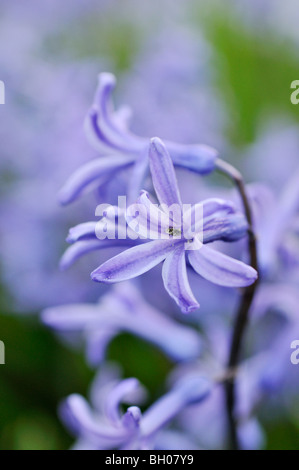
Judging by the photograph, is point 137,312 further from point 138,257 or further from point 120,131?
point 138,257

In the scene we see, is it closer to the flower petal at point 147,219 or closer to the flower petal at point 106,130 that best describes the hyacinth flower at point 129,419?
the flower petal at point 147,219

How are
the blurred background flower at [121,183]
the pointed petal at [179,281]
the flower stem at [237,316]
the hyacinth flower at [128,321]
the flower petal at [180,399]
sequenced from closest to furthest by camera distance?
the pointed petal at [179,281] < the flower stem at [237,316] < the flower petal at [180,399] < the hyacinth flower at [128,321] < the blurred background flower at [121,183]

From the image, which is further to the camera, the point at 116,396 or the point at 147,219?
the point at 116,396

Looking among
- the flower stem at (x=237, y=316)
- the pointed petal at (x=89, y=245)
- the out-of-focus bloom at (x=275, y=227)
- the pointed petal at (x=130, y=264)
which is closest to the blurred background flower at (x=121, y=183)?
the out-of-focus bloom at (x=275, y=227)

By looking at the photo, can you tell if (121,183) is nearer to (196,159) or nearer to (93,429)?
(196,159)

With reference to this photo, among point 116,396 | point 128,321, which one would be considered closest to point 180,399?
point 116,396

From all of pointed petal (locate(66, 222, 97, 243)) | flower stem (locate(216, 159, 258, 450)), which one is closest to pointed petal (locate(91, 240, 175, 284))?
pointed petal (locate(66, 222, 97, 243))
